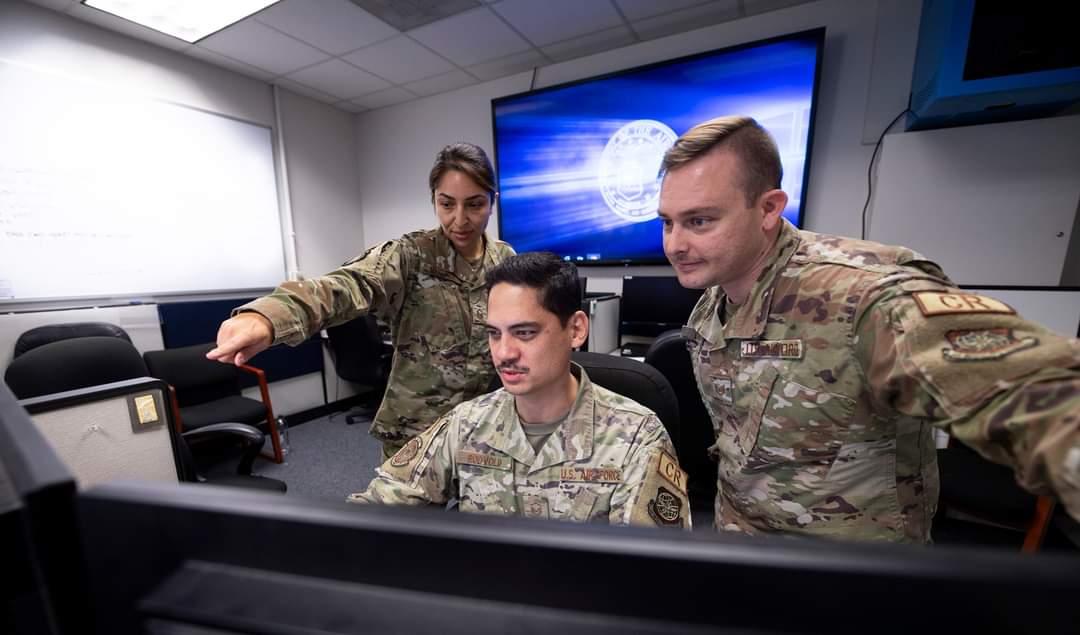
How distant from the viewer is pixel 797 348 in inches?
30.3

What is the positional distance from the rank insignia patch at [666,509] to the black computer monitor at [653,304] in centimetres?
182

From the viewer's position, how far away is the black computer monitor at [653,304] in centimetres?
251

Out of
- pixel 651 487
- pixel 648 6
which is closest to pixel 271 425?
pixel 651 487

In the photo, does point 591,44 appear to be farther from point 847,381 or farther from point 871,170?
point 847,381

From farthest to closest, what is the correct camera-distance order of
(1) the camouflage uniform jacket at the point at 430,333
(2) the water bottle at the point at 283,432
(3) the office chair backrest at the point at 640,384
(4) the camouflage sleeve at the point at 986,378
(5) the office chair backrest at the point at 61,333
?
(2) the water bottle at the point at 283,432, (5) the office chair backrest at the point at 61,333, (1) the camouflage uniform jacket at the point at 430,333, (3) the office chair backrest at the point at 640,384, (4) the camouflage sleeve at the point at 986,378

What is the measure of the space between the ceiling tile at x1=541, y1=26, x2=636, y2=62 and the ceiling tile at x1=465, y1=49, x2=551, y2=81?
0.30 feet

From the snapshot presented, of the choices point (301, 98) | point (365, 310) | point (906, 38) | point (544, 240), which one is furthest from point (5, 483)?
point (301, 98)

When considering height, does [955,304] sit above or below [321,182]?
below

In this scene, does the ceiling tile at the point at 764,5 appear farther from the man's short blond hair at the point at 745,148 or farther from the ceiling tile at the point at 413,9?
the man's short blond hair at the point at 745,148

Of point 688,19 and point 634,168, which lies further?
point 634,168

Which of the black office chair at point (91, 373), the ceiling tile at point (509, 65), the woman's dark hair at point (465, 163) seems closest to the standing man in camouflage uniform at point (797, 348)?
the woman's dark hair at point (465, 163)

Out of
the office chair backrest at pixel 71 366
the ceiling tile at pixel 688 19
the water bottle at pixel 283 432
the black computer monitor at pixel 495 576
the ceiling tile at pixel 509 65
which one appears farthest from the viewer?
the water bottle at pixel 283 432

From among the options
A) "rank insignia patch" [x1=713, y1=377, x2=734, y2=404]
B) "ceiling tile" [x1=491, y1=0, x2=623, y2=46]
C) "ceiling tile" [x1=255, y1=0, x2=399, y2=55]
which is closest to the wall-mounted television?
"ceiling tile" [x1=491, y1=0, x2=623, y2=46]

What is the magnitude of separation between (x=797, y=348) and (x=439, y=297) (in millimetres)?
943
